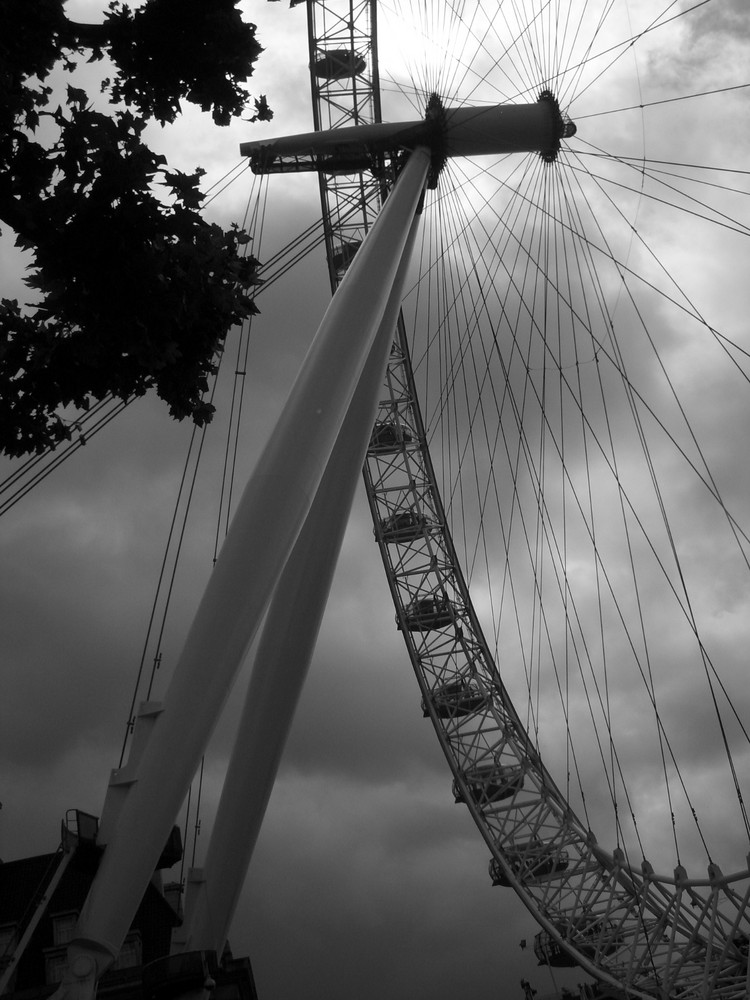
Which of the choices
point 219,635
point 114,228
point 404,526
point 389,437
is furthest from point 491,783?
point 114,228

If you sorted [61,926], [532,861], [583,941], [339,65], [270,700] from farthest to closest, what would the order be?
[532,861]
[583,941]
[339,65]
[61,926]
[270,700]

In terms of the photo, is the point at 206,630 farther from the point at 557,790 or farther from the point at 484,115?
the point at 557,790

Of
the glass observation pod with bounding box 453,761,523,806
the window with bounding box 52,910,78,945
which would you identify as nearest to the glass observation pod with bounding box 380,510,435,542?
the glass observation pod with bounding box 453,761,523,806

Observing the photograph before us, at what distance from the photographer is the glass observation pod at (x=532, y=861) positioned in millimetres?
32281

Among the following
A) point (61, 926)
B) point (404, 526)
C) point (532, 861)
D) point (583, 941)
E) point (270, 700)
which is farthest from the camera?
point (404, 526)

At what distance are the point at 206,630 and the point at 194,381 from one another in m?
2.28

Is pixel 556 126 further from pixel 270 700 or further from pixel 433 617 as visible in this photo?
pixel 433 617

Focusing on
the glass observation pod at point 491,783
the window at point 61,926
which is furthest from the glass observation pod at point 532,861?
the window at point 61,926

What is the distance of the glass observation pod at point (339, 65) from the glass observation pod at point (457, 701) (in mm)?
19215

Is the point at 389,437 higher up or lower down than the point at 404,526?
higher up

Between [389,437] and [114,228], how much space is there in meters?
28.4

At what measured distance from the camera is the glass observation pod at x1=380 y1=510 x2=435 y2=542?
117 feet

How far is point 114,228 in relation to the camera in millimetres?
7957

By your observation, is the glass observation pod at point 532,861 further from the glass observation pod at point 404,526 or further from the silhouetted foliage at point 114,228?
the silhouetted foliage at point 114,228
